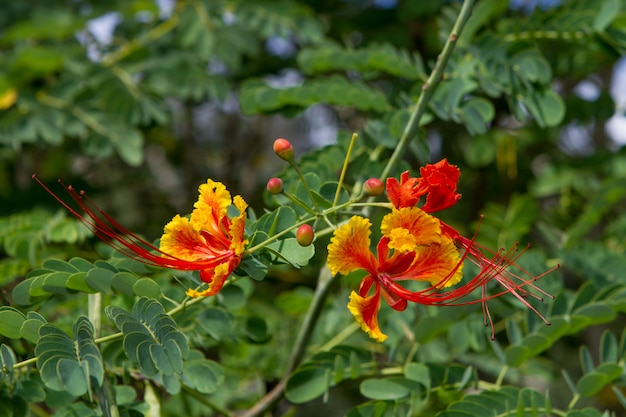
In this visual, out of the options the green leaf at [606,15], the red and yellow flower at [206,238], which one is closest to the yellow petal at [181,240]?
the red and yellow flower at [206,238]

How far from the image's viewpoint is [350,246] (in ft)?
3.53

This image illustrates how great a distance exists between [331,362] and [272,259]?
40 cm

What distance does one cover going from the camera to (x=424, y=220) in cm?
106

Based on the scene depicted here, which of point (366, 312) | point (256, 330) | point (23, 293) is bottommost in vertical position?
point (256, 330)

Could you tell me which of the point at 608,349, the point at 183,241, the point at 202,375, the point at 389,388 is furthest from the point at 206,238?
the point at 608,349

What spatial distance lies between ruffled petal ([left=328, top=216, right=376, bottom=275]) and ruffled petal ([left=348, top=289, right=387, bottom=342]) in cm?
5

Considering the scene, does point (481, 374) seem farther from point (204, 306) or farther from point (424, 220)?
point (424, 220)

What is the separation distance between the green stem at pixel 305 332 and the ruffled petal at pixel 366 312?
249 mm

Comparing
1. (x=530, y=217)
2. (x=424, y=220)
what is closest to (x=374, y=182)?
(x=424, y=220)

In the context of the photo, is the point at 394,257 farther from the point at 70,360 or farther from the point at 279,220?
the point at 70,360

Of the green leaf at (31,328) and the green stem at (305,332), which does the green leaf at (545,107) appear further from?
the green leaf at (31,328)

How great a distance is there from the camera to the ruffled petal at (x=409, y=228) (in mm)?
1051

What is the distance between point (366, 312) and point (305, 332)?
384 mm

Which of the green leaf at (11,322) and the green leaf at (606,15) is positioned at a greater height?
the green leaf at (606,15)
